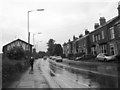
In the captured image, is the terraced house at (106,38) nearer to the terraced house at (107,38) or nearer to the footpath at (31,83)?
the terraced house at (107,38)

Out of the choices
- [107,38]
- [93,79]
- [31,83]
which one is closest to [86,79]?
[93,79]

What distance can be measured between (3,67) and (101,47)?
3453 centimetres

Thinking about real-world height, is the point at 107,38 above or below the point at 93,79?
above

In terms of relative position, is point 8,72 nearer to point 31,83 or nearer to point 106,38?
point 31,83

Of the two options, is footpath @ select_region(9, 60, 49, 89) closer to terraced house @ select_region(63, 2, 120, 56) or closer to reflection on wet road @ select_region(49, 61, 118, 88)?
reflection on wet road @ select_region(49, 61, 118, 88)

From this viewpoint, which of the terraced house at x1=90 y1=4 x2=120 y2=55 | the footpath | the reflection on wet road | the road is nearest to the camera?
the reflection on wet road

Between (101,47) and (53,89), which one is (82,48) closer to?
(101,47)

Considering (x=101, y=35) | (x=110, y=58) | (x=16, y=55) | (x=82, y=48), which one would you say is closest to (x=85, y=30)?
(x=82, y=48)

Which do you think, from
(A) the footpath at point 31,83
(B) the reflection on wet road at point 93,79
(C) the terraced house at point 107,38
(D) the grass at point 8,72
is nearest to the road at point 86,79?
(B) the reflection on wet road at point 93,79

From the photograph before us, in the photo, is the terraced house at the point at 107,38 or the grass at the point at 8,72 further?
the terraced house at the point at 107,38

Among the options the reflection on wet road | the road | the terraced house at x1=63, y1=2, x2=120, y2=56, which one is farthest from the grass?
the terraced house at x1=63, y1=2, x2=120, y2=56

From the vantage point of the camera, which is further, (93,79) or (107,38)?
(107,38)

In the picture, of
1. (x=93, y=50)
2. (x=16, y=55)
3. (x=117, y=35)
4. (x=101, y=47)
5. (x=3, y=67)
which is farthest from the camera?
(x=93, y=50)

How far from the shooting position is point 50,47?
152 meters
